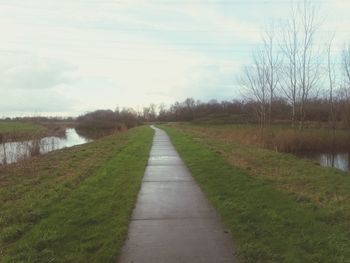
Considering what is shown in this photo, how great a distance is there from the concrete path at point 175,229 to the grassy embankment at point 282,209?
273mm

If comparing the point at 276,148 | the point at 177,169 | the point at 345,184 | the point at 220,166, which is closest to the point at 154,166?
the point at 177,169

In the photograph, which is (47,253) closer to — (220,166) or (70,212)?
(70,212)

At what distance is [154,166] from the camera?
13719mm

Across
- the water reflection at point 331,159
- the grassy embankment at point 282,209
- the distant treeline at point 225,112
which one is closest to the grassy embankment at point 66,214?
the grassy embankment at point 282,209

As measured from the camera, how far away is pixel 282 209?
7.28m

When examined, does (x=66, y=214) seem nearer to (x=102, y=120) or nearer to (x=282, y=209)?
(x=282, y=209)

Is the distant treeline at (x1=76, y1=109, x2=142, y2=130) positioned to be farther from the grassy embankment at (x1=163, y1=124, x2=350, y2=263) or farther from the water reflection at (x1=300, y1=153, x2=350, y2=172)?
the grassy embankment at (x1=163, y1=124, x2=350, y2=263)

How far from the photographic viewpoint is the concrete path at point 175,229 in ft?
16.4

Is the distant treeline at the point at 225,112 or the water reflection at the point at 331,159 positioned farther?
the distant treeline at the point at 225,112

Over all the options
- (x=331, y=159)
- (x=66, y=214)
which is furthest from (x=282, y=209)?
(x=331, y=159)

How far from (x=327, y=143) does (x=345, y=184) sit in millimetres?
16514

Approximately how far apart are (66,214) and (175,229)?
82.8 inches

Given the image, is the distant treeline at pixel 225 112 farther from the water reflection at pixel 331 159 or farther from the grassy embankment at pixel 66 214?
the grassy embankment at pixel 66 214

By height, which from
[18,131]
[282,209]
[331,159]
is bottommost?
[331,159]
